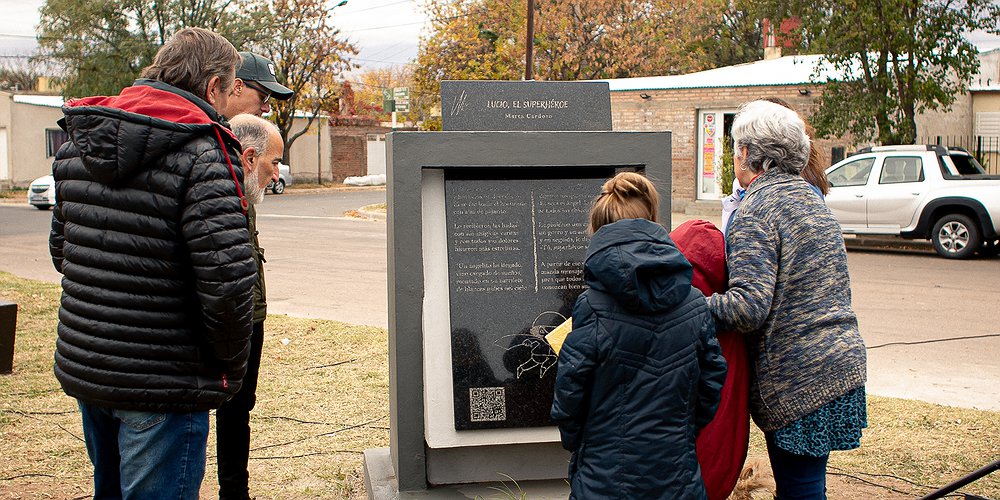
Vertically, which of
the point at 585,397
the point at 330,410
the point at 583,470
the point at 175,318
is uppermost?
the point at 175,318

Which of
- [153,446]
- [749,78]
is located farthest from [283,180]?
[153,446]

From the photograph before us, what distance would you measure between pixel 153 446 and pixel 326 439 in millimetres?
2765

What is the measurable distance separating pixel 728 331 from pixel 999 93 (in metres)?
25.2

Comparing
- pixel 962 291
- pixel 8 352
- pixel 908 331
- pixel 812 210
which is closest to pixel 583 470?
pixel 812 210

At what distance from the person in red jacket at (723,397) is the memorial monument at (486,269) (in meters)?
0.90

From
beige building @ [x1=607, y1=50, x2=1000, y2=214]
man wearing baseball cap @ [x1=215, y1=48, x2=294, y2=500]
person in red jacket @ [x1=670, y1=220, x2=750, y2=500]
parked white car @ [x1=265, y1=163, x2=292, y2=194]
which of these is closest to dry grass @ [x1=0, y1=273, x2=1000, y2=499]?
man wearing baseball cap @ [x1=215, y1=48, x2=294, y2=500]

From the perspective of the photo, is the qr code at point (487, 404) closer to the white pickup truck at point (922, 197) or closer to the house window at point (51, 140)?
the white pickup truck at point (922, 197)

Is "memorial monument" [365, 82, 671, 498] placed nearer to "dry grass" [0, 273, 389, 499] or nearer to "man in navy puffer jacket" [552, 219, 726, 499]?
"dry grass" [0, 273, 389, 499]

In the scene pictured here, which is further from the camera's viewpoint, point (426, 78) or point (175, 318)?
point (426, 78)

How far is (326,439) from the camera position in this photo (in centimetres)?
555

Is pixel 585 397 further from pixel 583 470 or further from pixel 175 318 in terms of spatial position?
pixel 175 318

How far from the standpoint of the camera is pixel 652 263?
2727 mm

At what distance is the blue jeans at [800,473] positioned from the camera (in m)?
3.23

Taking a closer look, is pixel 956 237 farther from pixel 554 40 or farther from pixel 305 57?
pixel 305 57
